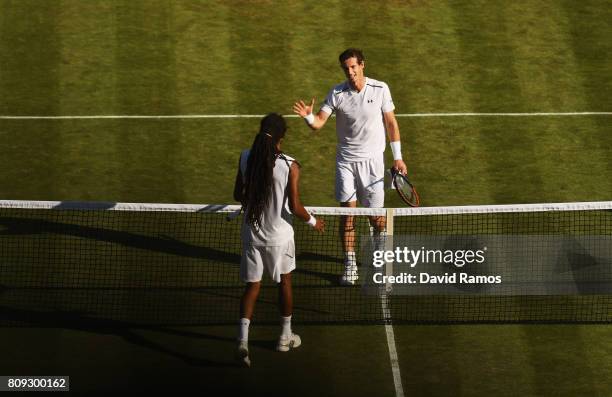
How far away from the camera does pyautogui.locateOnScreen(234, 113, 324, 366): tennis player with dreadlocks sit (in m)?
12.5

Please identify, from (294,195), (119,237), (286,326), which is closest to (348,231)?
(286,326)

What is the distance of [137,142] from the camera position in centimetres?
1834

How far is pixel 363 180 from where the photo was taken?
A: 14617 millimetres

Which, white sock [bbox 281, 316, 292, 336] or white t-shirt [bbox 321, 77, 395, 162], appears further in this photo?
white t-shirt [bbox 321, 77, 395, 162]

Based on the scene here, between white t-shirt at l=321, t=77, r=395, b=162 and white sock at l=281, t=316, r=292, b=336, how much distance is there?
2.37 metres

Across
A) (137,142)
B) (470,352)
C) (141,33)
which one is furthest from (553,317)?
(141,33)

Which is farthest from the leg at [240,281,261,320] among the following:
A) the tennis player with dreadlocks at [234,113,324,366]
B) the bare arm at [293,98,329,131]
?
the bare arm at [293,98,329,131]

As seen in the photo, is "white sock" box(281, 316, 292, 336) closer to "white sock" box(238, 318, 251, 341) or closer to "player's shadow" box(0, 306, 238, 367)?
"white sock" box(238, 318, 251, 341)

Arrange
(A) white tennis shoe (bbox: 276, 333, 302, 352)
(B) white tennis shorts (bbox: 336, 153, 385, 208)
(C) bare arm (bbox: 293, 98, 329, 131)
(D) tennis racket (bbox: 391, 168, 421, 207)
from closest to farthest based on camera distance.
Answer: (A) white tennis shoe (bbox: 276, 333, 302, 352)
(C) bare arm (bbox: 293, 98, 329, 131)
(D) tennis racket (bbox: 391, 168, 421, 207)
(B) white tennis shorts (bbox: 336, 153, 385, 208)

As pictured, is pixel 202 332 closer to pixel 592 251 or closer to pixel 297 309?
Answer: pixel 297 309

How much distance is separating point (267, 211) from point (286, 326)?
1291 millimetres

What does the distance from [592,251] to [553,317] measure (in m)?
1.55

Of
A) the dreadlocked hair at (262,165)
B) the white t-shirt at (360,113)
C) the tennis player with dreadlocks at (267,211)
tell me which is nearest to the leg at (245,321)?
the tennis player with dreadlocks at (267,211)

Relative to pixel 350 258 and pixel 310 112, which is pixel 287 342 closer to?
pixel 350 258
